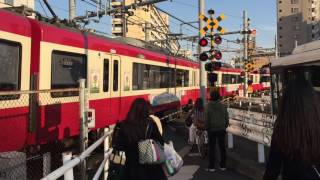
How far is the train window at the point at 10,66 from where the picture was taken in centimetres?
791

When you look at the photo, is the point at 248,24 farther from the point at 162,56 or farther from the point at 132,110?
the point at 132,110

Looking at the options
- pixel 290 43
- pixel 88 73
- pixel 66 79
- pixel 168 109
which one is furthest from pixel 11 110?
pixel 290 43

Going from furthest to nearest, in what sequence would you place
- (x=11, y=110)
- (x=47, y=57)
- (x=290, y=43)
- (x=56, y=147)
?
(x=290, y=43)
(x=56, y=147)
(x=47, y=57)
(x=11, y=110)

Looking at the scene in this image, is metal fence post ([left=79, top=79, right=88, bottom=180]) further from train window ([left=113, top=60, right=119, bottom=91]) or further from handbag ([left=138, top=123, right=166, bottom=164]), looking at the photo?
train window ([left=113, top=60, right=119, bottom=91])

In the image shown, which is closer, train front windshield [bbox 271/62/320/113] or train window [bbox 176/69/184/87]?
train front windshield [bbox 271/62/320/113]

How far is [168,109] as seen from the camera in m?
21.0

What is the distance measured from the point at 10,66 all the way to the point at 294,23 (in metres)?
107

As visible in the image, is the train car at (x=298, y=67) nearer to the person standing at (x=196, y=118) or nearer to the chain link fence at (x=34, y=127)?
the person standing at (x=196, y=118)

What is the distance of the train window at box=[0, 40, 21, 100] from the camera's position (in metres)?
A: 7.91

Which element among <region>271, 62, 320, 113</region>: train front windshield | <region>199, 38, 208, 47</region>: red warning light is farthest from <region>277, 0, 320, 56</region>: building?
<region>271, 62, 320, 113</region>: train front windshield

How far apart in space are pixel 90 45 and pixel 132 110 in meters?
6.90

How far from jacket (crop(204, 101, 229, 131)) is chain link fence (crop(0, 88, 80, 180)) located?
2811 mm

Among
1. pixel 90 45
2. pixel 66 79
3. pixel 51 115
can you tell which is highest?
pixel 90 45

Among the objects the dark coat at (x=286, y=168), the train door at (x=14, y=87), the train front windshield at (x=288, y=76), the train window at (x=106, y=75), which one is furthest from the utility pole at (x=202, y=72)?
the dark coat at (x=286, y=168)
